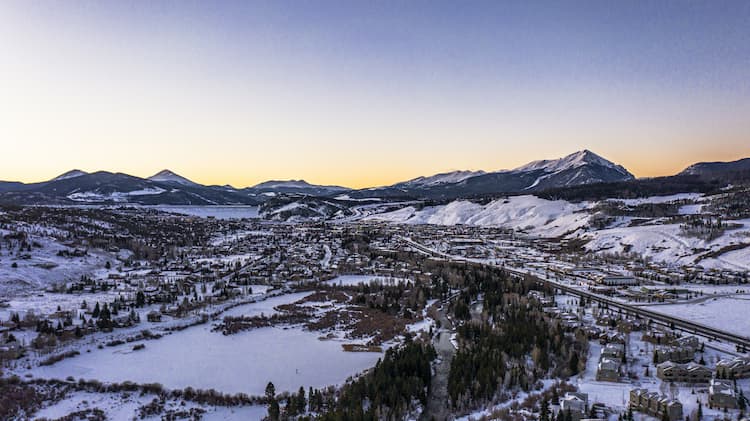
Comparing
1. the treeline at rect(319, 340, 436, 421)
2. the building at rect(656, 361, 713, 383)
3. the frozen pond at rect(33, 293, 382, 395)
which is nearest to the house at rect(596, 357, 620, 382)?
the building at rect(656, 361, 713, 383)

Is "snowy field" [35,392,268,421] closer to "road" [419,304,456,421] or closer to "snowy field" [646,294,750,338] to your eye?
"road" [419,304,456,421]

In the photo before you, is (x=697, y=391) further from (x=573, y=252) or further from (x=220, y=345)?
(x=573, y=252)

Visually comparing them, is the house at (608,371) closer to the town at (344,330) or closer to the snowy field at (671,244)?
the town at (344,330)

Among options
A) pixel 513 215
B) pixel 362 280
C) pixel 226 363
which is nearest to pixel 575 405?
pixel 226 363

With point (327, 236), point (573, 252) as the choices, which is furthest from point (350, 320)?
point (327, 236)

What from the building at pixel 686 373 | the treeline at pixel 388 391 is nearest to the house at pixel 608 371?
the building at pixel 686 373

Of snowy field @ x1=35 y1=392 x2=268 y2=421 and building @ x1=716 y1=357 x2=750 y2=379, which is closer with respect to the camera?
snowy field @ x1=35 y1=392 x2=268 y2=421

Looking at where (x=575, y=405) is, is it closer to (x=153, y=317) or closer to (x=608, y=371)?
(x=608, y=371)
